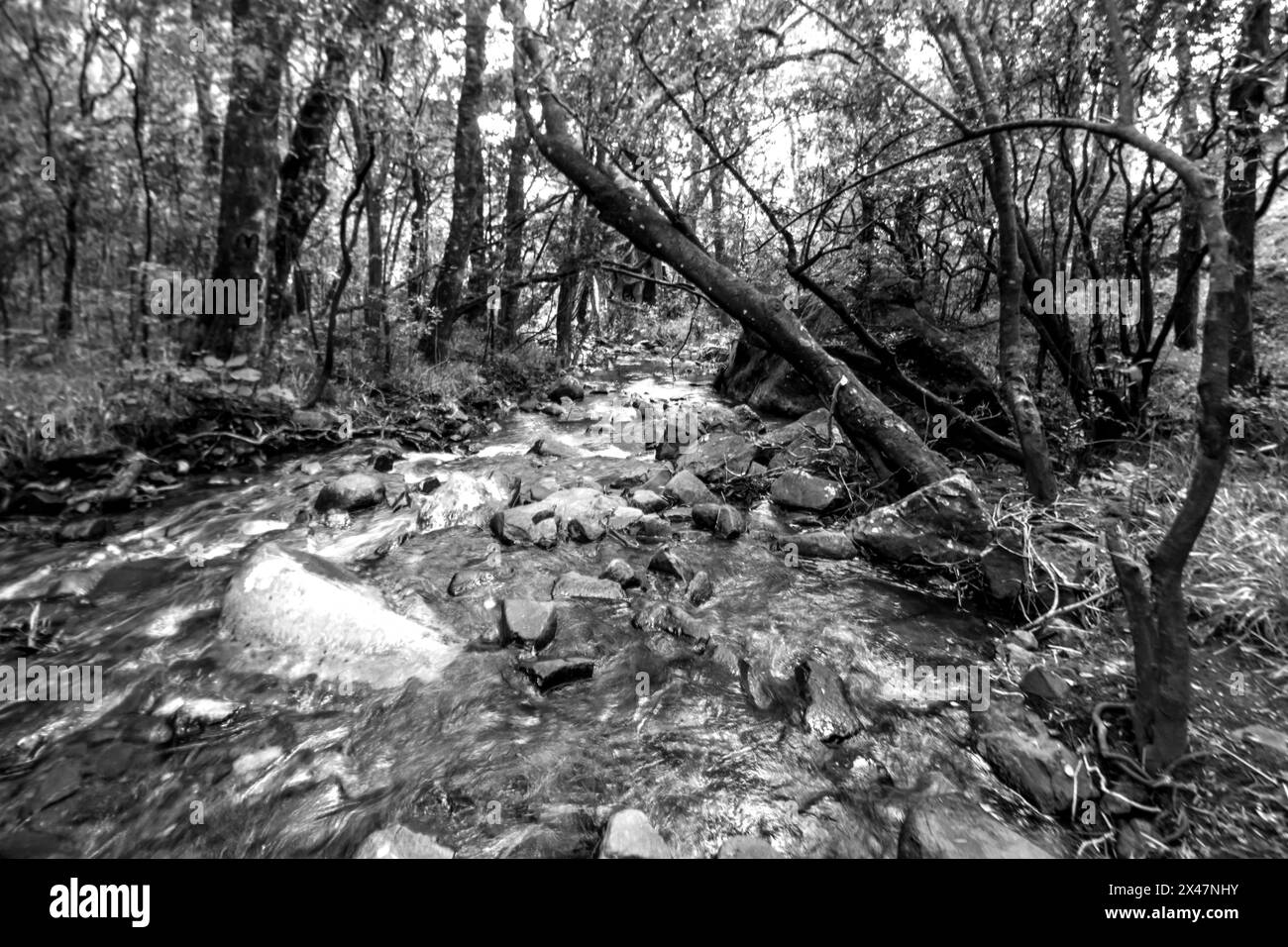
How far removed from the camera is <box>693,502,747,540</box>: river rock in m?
4.93

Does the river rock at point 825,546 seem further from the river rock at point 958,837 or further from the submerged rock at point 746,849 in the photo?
the submerged rock at point 746,849

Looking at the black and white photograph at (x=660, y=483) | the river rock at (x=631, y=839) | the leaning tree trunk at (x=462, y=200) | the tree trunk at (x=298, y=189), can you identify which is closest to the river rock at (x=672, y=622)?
the black and white photograph at (x=660, y=483)

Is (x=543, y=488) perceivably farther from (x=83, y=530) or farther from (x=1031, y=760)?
(x=1031, y=760)

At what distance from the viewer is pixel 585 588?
3.94 metres

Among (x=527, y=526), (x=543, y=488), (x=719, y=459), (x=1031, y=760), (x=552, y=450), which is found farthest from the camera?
(x=552, y=450)

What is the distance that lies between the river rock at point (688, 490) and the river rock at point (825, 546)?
3.74 ft

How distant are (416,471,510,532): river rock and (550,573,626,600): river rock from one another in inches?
56.8

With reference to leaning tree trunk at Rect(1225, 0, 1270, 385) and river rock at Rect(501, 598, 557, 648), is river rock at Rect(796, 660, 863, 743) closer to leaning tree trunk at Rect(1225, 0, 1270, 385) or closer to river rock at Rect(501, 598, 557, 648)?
river rock at Rect(501, 598, 557, 648)

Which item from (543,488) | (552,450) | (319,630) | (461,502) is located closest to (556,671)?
(319,630)

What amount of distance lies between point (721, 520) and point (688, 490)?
0.74 metres

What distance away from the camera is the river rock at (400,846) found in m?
2.01
